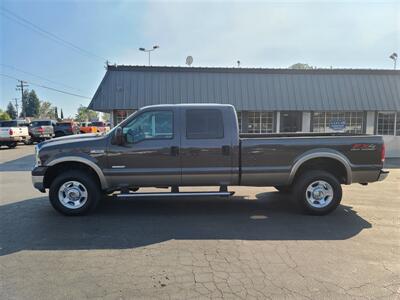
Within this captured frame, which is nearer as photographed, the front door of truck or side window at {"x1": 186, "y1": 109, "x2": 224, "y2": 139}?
the front door of truck

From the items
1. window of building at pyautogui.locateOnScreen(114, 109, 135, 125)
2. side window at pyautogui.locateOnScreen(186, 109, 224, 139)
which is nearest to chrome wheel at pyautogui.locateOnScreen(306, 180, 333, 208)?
side window at pyautogui.locateOnScreen(186, 109, 224, 139)

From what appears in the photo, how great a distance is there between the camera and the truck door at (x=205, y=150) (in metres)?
5.95

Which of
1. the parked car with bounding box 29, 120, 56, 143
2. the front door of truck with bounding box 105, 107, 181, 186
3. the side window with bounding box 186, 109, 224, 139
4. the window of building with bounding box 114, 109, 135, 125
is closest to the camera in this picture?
the front door of truck with bounding box 105, 107, 181, 186

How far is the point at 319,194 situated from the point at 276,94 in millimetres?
11486

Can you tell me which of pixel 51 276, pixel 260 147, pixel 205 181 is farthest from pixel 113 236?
pixel 260 147

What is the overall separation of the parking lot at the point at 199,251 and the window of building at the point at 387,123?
42.4 feet

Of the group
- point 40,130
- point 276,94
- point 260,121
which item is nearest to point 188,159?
point 276,94

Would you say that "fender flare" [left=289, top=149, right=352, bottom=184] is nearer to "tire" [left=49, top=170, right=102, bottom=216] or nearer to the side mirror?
the side mirror

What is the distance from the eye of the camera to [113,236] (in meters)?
4.91

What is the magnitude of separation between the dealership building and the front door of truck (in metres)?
10.2

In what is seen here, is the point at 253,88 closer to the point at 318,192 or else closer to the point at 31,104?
the point at 318,192

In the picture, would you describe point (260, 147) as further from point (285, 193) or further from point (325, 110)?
point (325, 110)

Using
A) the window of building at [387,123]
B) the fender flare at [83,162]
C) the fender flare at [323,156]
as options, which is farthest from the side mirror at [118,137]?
the window of building at [387,123]

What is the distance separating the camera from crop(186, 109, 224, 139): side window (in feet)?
19.7
